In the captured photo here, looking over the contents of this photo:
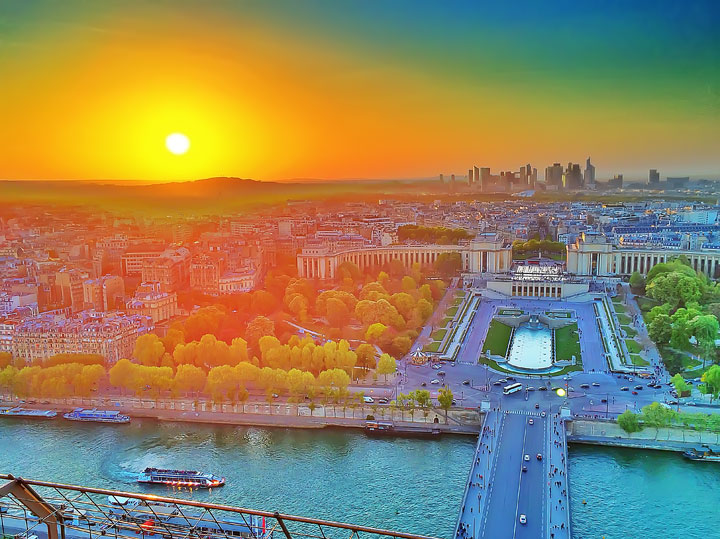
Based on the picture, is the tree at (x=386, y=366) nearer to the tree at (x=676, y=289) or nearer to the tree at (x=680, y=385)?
the tree at (x=680, y=385)

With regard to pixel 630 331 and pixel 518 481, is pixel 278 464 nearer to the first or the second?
pixel 518 481

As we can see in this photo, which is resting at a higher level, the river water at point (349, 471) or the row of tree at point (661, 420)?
the row of tree at point (661, 420)

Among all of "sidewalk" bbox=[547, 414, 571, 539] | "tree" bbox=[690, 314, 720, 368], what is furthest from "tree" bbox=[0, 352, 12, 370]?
"tree" bbox=[690, 314, 720, 368]

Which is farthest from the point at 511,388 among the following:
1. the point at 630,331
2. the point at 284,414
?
the point at 630,331

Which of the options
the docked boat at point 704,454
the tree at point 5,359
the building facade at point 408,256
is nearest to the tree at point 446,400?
the docked boat at point 704,454

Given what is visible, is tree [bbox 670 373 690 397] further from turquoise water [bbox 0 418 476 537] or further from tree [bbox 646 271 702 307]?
tree [bbox 646 271 702 307]

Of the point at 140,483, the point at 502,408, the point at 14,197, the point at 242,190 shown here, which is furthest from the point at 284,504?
the point at 242,190
